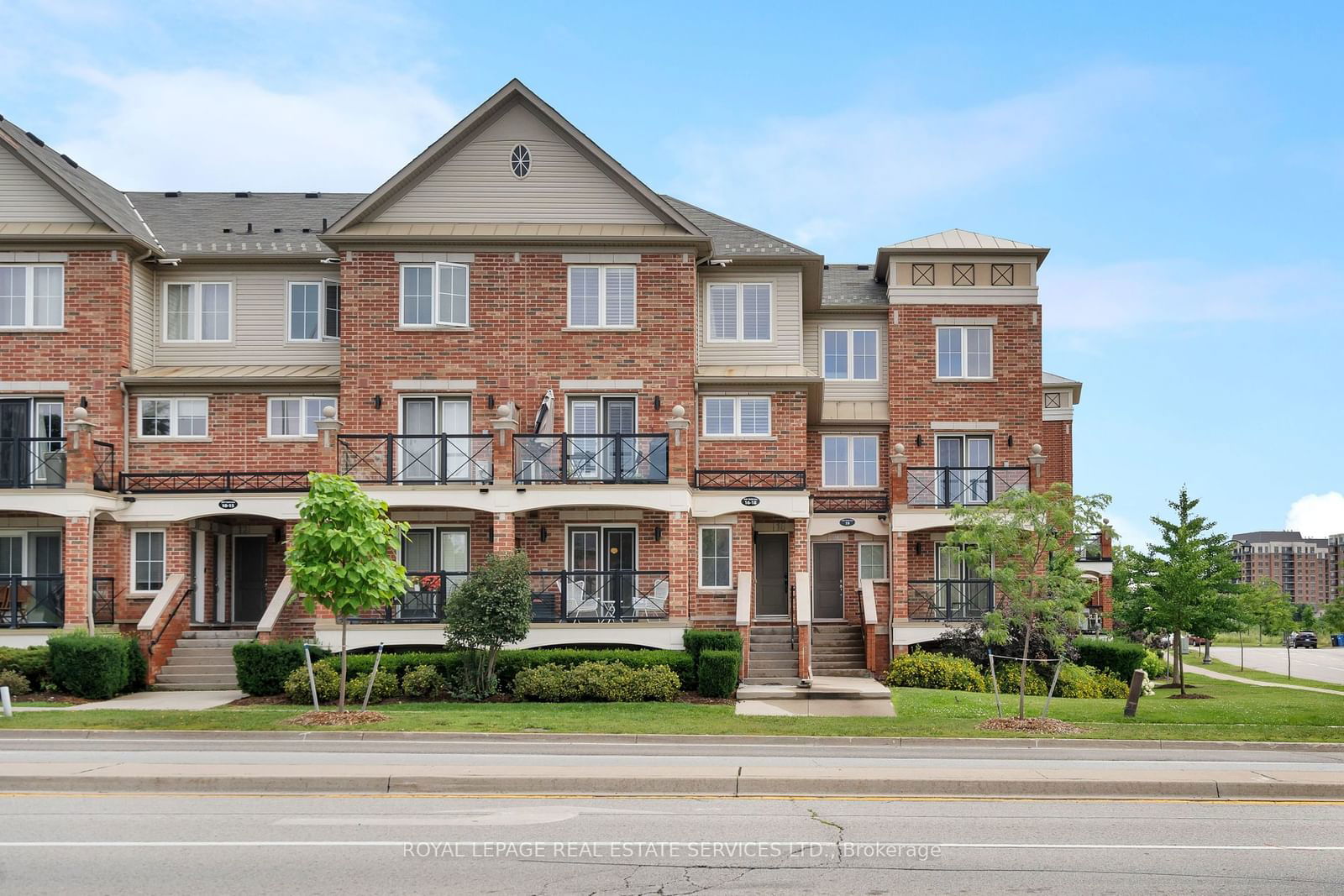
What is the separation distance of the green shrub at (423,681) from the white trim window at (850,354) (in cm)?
1465

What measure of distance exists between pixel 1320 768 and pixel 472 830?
35.4ft

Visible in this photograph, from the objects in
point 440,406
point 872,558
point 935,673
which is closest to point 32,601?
point 440,406

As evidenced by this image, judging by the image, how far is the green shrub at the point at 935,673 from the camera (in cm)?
2755

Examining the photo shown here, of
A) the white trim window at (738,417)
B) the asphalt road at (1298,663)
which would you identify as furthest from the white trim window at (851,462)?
the asphalt road at (1298,663)

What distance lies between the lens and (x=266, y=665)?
25.0m

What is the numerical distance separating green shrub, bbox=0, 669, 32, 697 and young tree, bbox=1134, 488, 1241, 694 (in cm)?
2682

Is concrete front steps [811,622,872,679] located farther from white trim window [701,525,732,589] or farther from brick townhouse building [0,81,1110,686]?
white trim window [701,525,732,589]

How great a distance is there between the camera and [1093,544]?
3616 cm

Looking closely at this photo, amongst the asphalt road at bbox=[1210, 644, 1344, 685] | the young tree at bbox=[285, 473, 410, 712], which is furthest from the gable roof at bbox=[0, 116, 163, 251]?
the asphalt road at bbox=[1210, 644, 1344, 685]

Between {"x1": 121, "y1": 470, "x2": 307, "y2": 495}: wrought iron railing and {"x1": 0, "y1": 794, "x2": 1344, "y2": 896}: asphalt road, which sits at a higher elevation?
{"x1": 121, "y1": 470, "x2": 307, "y2": 495}: wrought iron railing

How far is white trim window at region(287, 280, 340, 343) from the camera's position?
1211 inches

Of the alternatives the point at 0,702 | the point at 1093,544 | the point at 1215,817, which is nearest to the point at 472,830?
the point at 1215,817

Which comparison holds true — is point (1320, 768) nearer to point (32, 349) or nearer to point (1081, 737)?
point (1081, 737)

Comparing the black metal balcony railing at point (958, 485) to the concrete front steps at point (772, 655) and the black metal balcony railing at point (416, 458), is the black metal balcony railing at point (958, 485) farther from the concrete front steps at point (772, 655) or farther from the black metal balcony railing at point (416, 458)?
the black metal balcony railing at point (416, 458)
